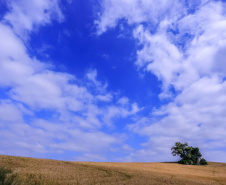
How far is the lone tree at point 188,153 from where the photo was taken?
2281 inches

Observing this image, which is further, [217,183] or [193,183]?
[217,183]

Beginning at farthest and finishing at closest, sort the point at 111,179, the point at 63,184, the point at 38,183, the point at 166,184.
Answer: the point at 111,179, the point at 166,184, the point at 63,184, the point at 38,183

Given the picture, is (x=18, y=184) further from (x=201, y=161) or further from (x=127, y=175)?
(x=201, y=161)

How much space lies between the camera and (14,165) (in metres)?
25.3

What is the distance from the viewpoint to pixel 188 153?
58562 mm

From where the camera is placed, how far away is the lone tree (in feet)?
190

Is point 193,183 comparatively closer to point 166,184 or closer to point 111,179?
point 166,184

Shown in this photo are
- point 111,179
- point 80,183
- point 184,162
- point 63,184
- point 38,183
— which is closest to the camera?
point 38,183

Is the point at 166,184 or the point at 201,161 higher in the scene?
the point at 201,161

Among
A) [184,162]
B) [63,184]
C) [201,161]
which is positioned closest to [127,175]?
[63,184]

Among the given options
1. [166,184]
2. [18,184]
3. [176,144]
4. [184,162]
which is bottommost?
[18,184]

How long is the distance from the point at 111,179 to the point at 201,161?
43.7m

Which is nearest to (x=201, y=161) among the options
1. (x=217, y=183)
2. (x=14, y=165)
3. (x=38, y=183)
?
(x=217, y=183)

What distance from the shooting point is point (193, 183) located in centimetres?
2225
